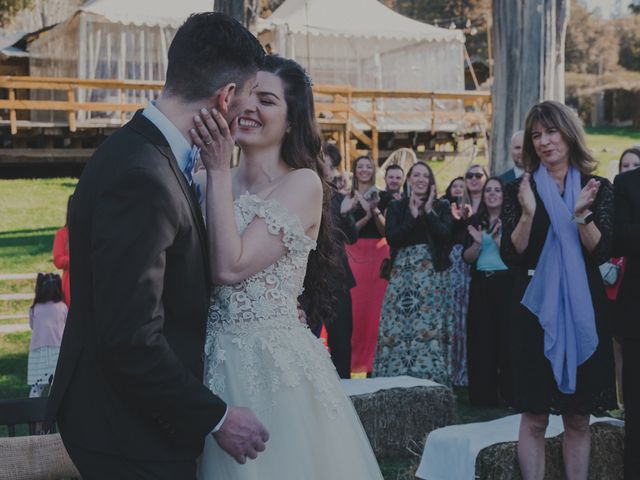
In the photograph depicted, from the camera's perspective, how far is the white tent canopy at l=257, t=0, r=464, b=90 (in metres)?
24.8

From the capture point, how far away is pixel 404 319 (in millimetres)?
8625

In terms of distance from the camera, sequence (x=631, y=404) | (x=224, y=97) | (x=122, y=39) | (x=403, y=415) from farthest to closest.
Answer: (x=122, y=39), (x=403, y=415), (x=631, y=404), (x=224, y=97)

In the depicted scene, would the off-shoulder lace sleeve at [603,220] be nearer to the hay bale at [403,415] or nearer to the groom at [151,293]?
the hay bale at [403,415]

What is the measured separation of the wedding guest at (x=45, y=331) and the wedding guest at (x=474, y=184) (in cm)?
374

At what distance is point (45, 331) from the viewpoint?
289 inches

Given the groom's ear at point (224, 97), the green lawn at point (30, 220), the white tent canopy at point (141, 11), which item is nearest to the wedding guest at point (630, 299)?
the groom's ear at point (224, 97)

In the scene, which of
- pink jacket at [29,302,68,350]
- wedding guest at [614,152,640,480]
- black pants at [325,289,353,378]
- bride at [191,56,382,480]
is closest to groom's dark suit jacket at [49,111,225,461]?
bride at [191,56,382,480]

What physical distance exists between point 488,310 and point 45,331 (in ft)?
11.7

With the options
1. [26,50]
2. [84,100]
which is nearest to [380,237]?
[84,100]

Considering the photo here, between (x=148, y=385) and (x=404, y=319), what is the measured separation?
6.45m

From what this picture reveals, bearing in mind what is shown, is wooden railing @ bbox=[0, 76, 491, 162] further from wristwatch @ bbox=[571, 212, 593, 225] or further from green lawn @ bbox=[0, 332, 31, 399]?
wristwatch @ bbox=[571, 212, 593, 225]

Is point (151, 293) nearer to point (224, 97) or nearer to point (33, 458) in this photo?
point (224, 97)

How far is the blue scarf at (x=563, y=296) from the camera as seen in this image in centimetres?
468

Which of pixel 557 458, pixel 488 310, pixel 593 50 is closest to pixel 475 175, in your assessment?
pixel 488 310
